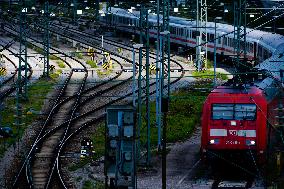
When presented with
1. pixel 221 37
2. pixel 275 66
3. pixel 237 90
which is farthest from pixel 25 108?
pixel 237 90

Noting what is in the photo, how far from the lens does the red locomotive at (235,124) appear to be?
26453mm

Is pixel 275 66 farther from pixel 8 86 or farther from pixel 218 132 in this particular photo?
pixel 8 86

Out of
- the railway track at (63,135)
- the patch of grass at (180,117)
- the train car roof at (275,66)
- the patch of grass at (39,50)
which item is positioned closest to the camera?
the railway track at (63,135)

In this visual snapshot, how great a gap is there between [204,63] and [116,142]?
1360 inches

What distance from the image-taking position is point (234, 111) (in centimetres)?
2653

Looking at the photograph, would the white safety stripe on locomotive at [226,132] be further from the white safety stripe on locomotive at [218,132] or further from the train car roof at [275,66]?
the train car roof at [275,66]

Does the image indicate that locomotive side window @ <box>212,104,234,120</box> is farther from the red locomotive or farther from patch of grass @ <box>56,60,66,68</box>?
patch of grass @ <box>56,60,66,68</box>

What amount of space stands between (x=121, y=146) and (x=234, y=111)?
7.10 meters

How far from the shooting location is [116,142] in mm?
20203

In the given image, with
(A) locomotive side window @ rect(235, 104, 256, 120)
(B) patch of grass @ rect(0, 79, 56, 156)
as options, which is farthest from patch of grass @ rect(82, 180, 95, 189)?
(B) patch of grass @ rect(0, 79, 56, 156)

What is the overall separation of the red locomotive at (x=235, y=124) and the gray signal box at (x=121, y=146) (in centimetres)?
673

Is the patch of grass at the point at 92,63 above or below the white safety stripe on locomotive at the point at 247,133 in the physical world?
below

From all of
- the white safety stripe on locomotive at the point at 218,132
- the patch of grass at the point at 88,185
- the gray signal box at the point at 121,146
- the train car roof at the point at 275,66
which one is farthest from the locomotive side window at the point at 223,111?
the gray signal box at the point at 121,146

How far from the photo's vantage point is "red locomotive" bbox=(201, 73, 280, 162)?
86.8 feet
